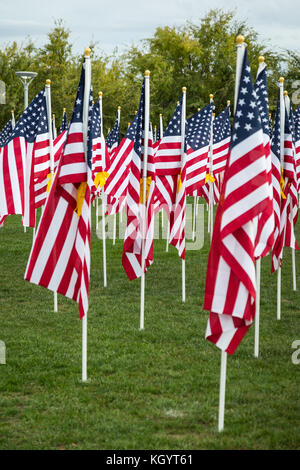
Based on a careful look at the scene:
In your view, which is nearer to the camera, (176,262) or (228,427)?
(228,427)

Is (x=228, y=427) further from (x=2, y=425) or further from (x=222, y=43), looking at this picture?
(x=222, y=43)

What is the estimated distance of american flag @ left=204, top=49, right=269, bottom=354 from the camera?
603 centimetres

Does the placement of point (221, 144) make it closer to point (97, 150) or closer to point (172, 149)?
point (97, 150)

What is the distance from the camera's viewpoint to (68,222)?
738cm

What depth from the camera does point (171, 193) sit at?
11.3 m

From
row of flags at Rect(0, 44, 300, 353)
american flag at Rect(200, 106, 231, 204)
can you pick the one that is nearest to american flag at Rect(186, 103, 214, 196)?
row of flags at Rect(0, 44, 300, 353)

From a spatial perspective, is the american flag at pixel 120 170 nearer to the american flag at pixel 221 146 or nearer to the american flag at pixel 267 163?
the american flag at pixel 221 146

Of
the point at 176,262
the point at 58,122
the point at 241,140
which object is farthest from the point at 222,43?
the point at 241,140

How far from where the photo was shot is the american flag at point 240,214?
19.8ft

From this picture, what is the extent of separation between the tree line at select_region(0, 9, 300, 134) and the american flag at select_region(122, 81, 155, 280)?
28.6m

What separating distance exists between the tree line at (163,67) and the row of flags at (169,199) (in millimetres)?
27407

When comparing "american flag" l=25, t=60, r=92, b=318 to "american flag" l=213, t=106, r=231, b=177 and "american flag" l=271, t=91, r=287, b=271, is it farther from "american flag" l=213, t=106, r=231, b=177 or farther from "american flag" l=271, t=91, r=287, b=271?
"american flag" l=213, t=106, r=231, b=177

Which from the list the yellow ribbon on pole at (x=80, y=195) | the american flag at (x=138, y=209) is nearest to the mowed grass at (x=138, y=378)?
the american flag at (x=138, y=209)
